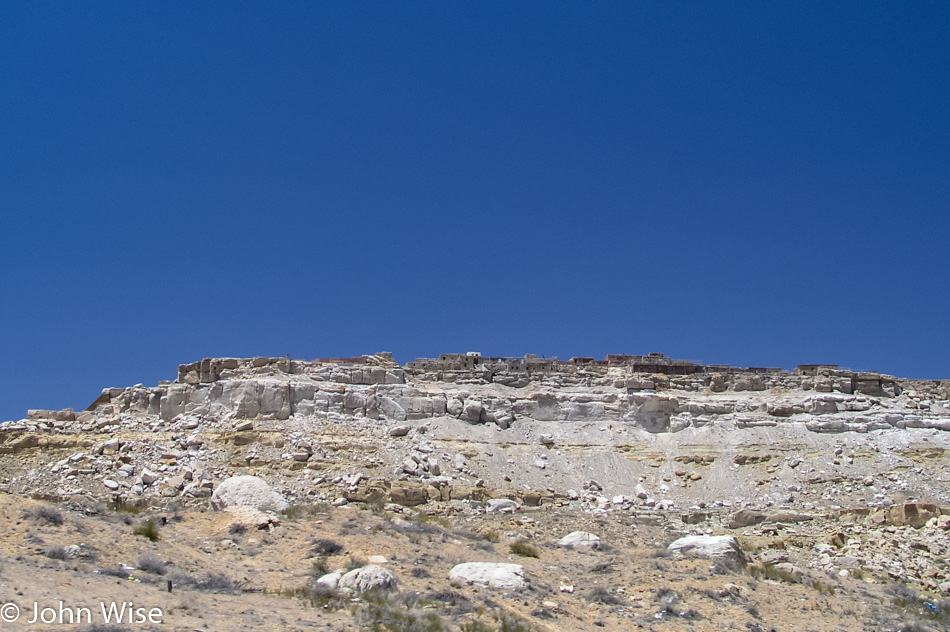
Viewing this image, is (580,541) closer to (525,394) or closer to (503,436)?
(503,436)

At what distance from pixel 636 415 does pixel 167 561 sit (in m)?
21.3

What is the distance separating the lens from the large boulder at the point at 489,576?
15484mm

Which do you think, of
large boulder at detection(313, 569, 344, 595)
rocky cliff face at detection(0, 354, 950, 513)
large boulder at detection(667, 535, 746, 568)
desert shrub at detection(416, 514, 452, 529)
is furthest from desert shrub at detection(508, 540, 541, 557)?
rocky cliff face at detection(0, 354, 950, 513)

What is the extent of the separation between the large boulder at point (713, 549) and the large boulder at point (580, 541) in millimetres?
2012

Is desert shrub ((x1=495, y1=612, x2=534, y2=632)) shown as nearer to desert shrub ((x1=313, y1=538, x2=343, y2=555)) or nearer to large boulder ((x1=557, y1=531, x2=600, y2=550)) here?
desert shrub ((x1=313, y1=538, x2=343, y2=555))

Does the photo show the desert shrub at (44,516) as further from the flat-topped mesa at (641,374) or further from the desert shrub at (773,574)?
the flat-topped mesa at (641,374)

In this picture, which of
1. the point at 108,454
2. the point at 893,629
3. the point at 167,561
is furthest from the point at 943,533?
the point at 108,454

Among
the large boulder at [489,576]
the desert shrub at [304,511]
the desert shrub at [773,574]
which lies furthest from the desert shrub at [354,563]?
the desert shrub at [773,574]

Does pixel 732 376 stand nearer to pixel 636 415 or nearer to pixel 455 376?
pixel 636 415

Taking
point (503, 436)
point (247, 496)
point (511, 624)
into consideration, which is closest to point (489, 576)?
point (511, 624)

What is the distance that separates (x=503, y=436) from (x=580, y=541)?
9982 mm

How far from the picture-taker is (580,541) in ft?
68.7

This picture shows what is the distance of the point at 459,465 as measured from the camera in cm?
2802

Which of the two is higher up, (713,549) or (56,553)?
(713,549)
